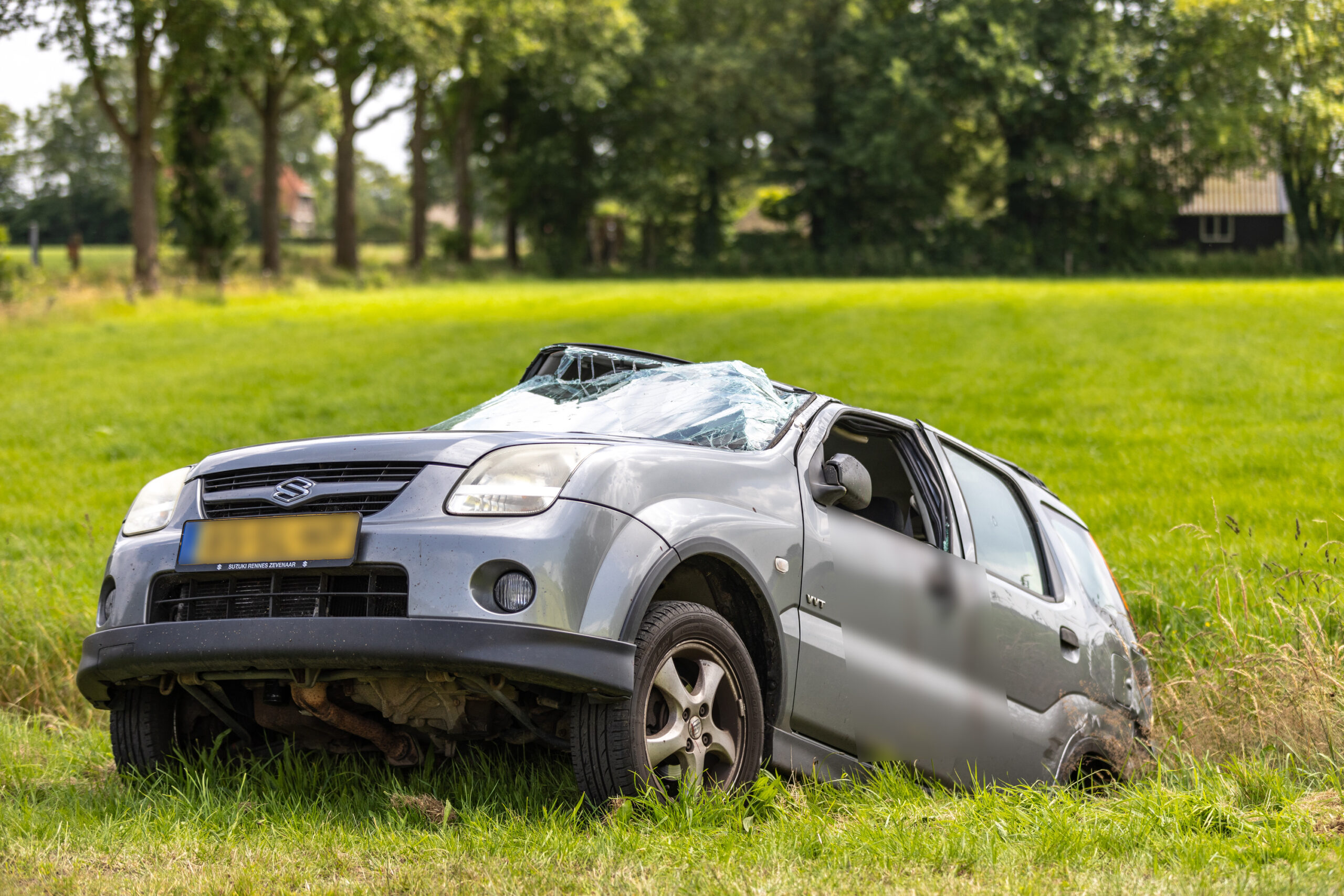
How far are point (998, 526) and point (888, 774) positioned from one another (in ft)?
5.30

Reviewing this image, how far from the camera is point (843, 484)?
161 inches

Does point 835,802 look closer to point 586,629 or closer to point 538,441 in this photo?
point 586,629

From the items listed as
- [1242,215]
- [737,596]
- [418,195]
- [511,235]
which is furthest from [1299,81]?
[737,596]

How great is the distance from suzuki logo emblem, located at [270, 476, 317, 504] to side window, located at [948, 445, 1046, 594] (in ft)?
8.67

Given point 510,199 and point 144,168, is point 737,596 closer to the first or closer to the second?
point 144,168

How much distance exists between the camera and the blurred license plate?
11.2 ft

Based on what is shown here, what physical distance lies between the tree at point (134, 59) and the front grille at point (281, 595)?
30980mm

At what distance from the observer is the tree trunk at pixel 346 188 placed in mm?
43375

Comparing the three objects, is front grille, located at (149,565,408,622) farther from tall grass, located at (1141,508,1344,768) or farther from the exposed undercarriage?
tall grass, located at (1141,508,1344,768)

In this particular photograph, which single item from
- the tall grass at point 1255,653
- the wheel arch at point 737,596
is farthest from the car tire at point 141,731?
the tall grass at point 1255,653

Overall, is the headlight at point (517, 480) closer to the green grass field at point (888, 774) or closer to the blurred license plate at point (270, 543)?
the blurred license plate at point (270, 543)

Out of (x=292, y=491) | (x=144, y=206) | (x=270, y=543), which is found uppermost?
(x=144, y=206)

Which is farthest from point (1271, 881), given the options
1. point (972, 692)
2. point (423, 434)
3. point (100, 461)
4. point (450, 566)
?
point (100, 461)

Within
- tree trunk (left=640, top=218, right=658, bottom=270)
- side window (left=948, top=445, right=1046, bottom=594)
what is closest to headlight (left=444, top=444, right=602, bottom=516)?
side window (left=948, top=445, right=1046, bottom=594)
